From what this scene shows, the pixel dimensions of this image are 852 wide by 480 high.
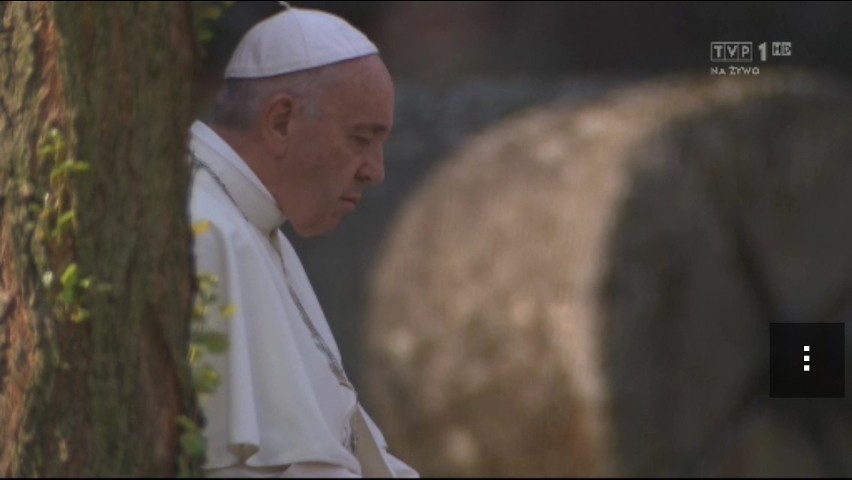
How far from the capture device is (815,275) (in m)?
6.14

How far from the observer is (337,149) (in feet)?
15.6

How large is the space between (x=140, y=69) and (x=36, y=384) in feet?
1.74

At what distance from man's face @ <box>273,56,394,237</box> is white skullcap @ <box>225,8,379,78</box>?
45 millimetres

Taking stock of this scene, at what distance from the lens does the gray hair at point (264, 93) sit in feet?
15.5

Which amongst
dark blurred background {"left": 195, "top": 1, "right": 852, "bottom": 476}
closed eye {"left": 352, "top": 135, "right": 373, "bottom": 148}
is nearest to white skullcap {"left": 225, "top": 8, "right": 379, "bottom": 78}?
closed eye {"left": 352, "top": 135, "right": 373, "bottom": 148}

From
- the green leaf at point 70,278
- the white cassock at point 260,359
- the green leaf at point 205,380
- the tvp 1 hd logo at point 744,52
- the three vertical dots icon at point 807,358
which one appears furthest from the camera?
the tvp 1 hd logo at point 744,52

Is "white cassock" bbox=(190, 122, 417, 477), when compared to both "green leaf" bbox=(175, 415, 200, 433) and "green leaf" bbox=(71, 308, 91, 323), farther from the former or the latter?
"green leaf" bbox=(71, 308, 91, 323)

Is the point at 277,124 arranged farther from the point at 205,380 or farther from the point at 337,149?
the point at 205,380

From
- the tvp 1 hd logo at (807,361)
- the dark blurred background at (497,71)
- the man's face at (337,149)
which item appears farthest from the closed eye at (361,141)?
the tvp 1 hd logo at (807,361)

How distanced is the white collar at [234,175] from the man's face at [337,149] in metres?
0.06

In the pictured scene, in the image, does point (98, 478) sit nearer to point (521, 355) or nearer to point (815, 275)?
point (521, 355)

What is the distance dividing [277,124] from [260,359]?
20.5 inches

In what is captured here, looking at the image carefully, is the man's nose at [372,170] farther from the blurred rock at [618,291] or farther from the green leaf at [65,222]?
the blurred rock at [618,291]

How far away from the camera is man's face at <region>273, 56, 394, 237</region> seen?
4742 millimetres
